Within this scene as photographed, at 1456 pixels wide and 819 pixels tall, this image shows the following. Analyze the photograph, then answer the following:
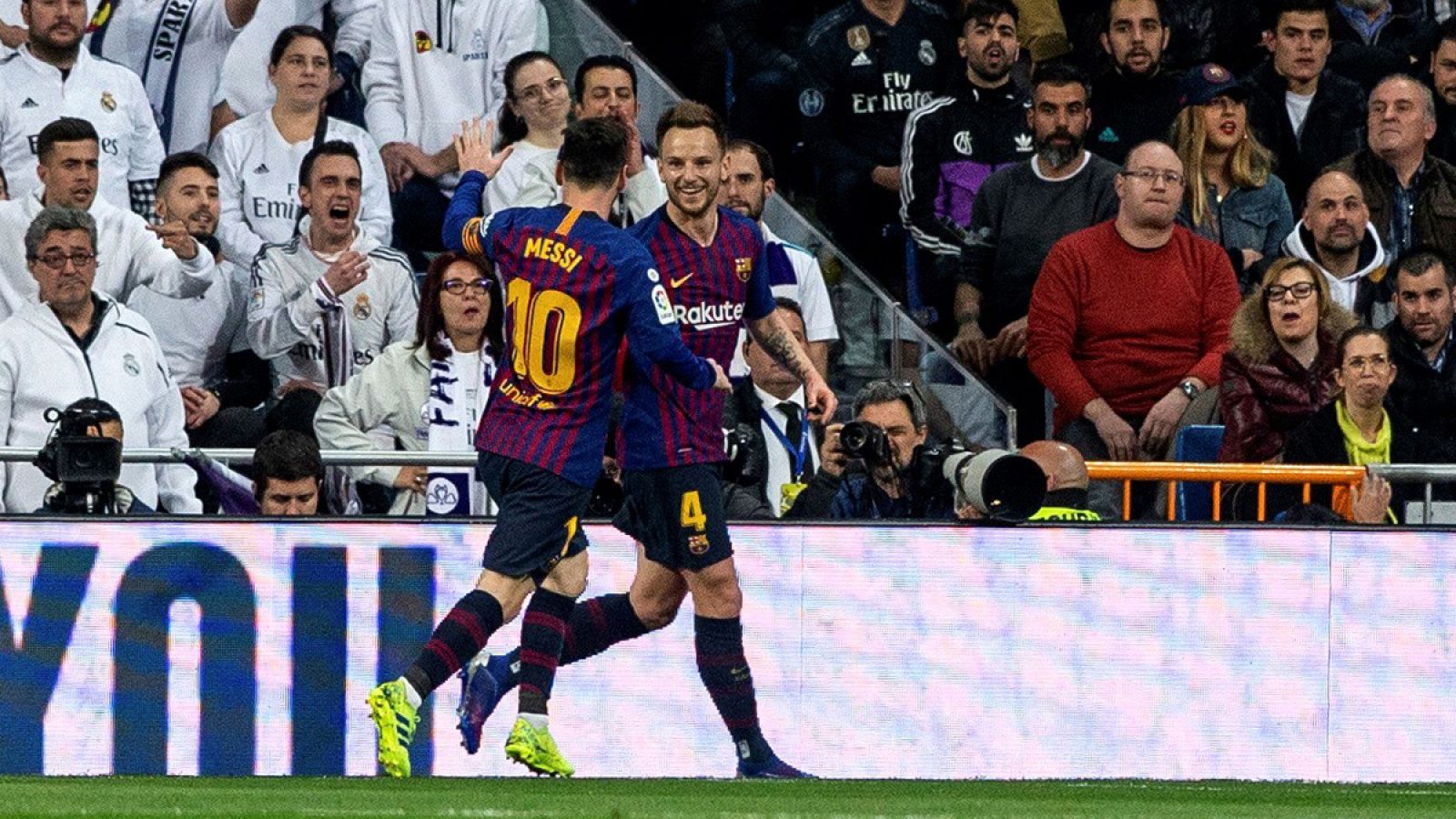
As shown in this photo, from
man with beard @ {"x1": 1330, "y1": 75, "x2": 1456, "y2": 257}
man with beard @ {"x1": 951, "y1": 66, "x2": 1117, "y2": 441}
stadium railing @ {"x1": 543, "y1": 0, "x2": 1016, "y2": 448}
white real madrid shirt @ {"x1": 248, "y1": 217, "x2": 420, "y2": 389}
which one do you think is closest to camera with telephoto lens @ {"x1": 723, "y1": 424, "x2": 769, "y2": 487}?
stadium railing @ {"x1": 543, "y1": 0, "x2": 1016, "y2": 448}

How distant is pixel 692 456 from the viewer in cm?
805

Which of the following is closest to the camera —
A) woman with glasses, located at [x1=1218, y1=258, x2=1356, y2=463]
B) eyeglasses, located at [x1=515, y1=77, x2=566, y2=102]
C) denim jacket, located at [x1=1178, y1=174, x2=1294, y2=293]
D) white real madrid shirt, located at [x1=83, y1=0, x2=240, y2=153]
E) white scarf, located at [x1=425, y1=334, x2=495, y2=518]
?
white scarf, located at [x1=425, y1=334, x2=495, y2=518]

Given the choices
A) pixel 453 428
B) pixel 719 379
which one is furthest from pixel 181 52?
pixel 719 379

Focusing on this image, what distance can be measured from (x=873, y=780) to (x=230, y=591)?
232cm

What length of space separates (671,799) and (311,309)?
4077mm

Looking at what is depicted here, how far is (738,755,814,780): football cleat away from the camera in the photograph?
822cm

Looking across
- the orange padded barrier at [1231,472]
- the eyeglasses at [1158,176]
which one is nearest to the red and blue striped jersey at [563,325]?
the orange padded barrier at [1231,472]

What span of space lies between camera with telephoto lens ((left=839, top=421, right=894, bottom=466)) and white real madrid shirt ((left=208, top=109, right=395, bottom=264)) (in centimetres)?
313

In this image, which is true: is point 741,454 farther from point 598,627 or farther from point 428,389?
point 428,389

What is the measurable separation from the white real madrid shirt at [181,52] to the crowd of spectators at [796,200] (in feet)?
0.04

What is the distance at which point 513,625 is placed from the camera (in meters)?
8.73

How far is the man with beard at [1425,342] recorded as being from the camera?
9.64m

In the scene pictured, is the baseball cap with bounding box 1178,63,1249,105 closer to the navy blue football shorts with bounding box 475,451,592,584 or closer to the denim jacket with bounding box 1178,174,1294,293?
the denim jacket with bounding box 1178,174,1294,293

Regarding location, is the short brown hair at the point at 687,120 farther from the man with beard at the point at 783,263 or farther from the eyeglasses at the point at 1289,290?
the eyeglasses at the point at 1289,290
